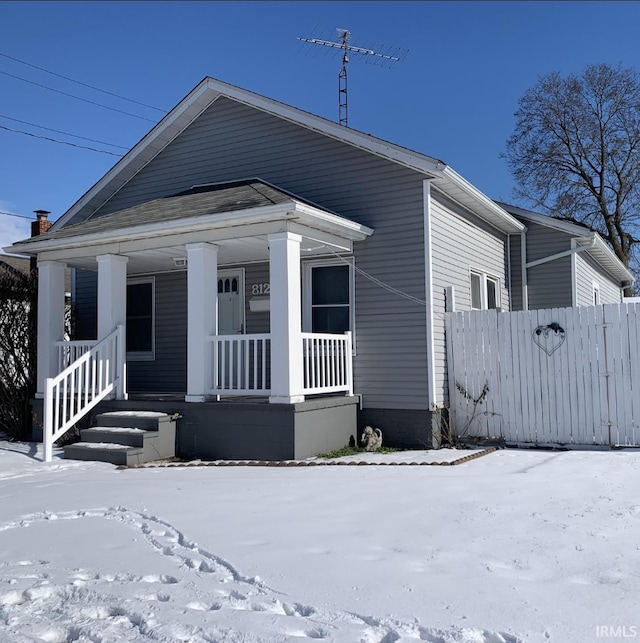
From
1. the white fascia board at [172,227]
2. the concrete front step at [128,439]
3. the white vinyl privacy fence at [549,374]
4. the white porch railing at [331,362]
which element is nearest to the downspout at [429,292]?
the white vinyl privacy fence at [549,374]

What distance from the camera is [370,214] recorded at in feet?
34.9

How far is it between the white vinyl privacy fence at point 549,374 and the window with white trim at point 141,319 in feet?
19.8

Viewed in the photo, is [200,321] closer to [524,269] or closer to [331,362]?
[331,362]

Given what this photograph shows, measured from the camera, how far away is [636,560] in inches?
161

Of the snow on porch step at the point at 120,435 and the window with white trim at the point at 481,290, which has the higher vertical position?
the window with white trim at the point at 481,290

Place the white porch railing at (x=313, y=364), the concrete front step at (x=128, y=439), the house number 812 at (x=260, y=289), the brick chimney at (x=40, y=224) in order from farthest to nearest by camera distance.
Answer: the brick chimney at (x=40, y=224) → the house number 812 at (x=260, y=289) → the white porch railing at (x=313, y=364) → the concrete front step at (x=128, y=439)

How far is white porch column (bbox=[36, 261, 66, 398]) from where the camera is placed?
36.8ft

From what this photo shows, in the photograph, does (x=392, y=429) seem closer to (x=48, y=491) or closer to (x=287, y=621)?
(x=48, y=491)

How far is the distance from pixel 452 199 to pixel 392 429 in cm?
392

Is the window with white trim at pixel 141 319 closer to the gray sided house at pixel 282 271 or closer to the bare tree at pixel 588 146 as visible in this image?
the gray sided house at pixel 282 271

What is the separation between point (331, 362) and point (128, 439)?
3130 mm

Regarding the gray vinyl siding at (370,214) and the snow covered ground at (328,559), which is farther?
the gray vinyl siding at (370,214)

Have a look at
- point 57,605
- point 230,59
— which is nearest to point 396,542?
point 57,605

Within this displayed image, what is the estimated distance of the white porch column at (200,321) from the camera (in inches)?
383
